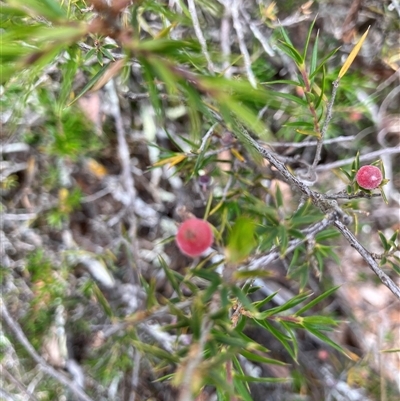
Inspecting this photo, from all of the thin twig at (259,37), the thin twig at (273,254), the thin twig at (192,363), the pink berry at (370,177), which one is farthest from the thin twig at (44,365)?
the thin twig at (259,37)

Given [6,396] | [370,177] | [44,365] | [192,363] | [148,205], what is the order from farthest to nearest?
[148,205], [6,396], [44,365], [370,177], [192,363]

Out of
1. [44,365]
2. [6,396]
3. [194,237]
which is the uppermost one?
[194,237]

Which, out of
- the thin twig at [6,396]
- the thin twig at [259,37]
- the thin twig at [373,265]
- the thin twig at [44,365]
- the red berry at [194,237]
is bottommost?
the thin twig at [6,396]

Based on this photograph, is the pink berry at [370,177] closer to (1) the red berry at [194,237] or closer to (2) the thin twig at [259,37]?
(1) the red berry at [194,237]

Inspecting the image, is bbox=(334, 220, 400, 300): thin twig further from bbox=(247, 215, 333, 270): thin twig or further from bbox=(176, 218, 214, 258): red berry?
bbox=(176, 218, 214, 258): red berry

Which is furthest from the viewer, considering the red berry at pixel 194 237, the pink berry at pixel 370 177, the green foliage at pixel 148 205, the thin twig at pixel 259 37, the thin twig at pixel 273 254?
the thin twig at pixel 259 37

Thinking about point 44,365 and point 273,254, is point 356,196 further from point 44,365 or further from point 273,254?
point 44,365

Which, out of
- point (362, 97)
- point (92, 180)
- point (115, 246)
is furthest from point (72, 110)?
point (362, 97)

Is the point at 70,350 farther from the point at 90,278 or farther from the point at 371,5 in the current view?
the point at 371,5

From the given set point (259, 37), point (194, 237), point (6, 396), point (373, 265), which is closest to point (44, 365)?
point (6, 396)

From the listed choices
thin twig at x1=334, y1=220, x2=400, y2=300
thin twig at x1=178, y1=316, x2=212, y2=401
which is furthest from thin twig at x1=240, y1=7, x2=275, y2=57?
thin twig at x1=178, y1=316, x2=212, y2=401
